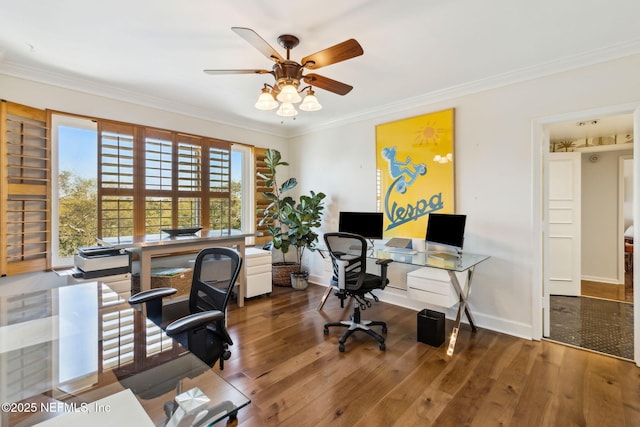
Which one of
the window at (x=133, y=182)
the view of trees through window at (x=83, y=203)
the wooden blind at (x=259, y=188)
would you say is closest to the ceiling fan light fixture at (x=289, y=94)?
the window at (x=133, y=182)

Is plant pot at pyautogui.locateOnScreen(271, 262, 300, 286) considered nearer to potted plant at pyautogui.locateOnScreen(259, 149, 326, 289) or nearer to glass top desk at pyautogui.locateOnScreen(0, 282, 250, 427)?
potted plant at pyautogui.locateOnScreen(259, 149, 326, 289)

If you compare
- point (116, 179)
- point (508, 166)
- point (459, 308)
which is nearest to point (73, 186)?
A: point (116, 179)

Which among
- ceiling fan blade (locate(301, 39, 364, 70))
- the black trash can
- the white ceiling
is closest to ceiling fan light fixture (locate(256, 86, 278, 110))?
ceiling fan blade (locate(301, 39, 364, 70))

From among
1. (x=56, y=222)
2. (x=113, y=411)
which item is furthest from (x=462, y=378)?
(x=56, y=222)

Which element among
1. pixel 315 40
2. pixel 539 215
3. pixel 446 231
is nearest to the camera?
pixel 315 40

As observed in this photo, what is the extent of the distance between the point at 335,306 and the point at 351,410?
191cm

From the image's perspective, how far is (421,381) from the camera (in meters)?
2.16

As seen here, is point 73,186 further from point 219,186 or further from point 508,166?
point 508,166

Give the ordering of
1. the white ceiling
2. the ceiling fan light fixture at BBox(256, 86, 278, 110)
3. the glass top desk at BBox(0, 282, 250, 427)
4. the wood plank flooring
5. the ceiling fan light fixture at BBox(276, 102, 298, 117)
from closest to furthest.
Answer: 1. the glass top desk at BBox(0, 282, 250, 427)
2. the white ceiling
3. the ceiling fan light fixture at BBox(256, 86, 278, 110)
4. the ceiling fan light fixture at BBox(276, 102, 298, 117)
5. the wood plank flooring

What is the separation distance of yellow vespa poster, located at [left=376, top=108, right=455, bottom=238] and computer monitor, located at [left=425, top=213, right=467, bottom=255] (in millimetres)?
252

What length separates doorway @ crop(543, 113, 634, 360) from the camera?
3217 millimetres

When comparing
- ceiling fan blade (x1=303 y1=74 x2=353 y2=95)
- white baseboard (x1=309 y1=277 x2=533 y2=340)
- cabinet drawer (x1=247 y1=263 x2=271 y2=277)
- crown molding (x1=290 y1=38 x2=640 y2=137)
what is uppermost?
crown molding (x1=290 y1=38 x2=640 y2=137)

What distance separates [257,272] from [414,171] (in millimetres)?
2474

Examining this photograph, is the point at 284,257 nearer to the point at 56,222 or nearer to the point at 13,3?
the point at 56,222
